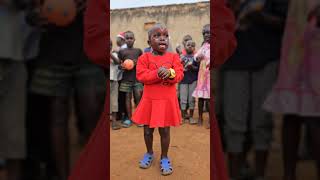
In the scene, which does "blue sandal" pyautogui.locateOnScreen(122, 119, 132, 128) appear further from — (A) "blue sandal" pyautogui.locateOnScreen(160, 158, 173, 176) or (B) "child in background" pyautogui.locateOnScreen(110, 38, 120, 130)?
(A) "blue sandal" pyautogui.locateOnScreen(160, 158, 173, 176)

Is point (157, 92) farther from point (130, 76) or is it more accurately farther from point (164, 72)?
point (130, 76)

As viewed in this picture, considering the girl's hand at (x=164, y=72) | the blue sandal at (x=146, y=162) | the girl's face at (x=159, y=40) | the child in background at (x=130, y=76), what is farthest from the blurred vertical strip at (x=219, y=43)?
the child in background at (x=130, y=76)

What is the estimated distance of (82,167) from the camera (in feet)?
3.79

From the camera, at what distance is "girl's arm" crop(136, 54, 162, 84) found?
7.84 ft

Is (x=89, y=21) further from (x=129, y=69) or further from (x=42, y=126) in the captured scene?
(x=129, y=69)

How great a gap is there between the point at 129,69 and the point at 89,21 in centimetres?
269

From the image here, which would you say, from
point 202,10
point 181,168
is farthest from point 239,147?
point 202,10

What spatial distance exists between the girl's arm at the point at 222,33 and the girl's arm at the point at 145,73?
139cm

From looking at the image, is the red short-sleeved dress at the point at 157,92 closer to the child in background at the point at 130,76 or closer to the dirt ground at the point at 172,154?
the dirt ground at the point at 172,154

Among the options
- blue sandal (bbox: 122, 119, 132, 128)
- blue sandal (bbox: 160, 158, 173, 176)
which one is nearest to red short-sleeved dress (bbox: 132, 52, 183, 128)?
blue sandal (bbox: 160, 158, 173, 176)

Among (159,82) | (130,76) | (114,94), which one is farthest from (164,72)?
(114,94)

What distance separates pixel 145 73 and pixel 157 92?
0.16m

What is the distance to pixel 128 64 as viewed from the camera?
3766 millimetres

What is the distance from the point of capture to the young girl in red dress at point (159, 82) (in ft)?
7.88
